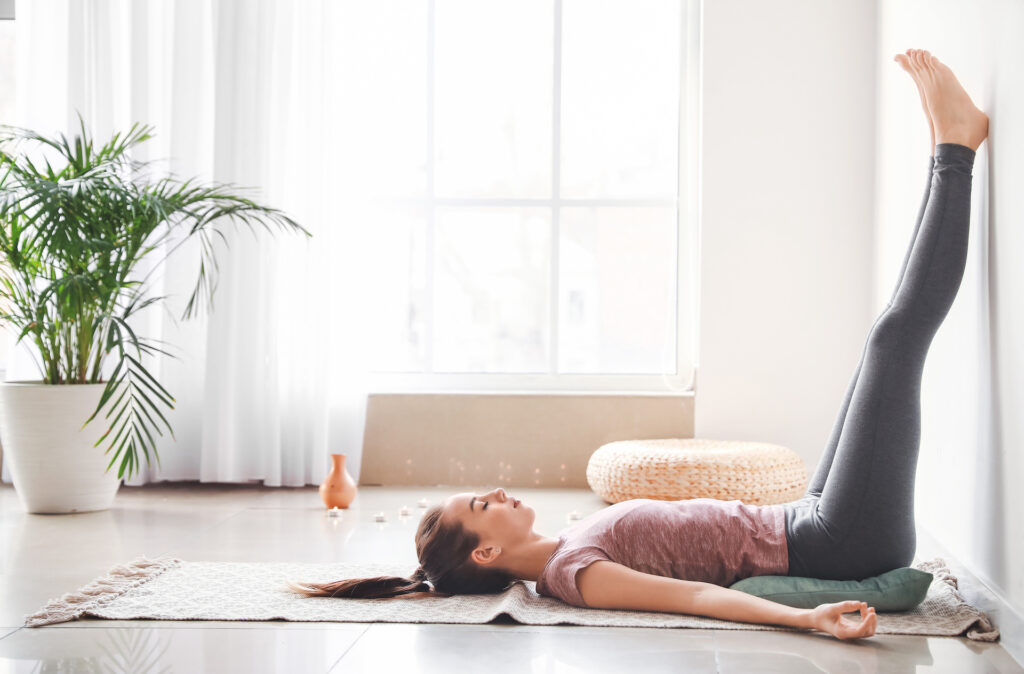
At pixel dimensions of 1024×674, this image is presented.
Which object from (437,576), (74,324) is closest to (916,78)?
(437,576)

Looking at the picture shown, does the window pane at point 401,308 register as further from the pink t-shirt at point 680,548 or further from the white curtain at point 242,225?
the pink t-shirt at point 680,548

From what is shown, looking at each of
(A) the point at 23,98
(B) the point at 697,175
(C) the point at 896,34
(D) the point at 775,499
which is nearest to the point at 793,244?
(B) the point at 697,175

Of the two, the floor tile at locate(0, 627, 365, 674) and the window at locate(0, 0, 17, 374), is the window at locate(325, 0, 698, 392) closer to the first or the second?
the window at locate(0, 0, 17, 374)

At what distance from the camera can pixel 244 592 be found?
219 cm

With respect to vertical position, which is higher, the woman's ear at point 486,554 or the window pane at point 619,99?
the window pane at point 619,99

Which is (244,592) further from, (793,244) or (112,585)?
(793,244)

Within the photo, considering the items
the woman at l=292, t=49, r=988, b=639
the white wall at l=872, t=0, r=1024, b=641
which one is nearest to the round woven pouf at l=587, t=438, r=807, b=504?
the white wall at l=872, t=0, r=1024, b=641

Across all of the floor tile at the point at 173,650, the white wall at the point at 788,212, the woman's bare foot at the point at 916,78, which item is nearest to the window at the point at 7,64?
the white wall at the point at 788,212

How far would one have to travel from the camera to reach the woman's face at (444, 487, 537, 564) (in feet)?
6.68

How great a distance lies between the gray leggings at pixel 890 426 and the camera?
1.96m

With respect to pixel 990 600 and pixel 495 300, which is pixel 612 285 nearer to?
pixel 495 300

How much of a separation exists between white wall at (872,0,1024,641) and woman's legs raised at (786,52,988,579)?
0.07 m

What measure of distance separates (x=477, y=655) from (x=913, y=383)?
40.6 inches

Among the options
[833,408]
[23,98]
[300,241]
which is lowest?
[833,408]
